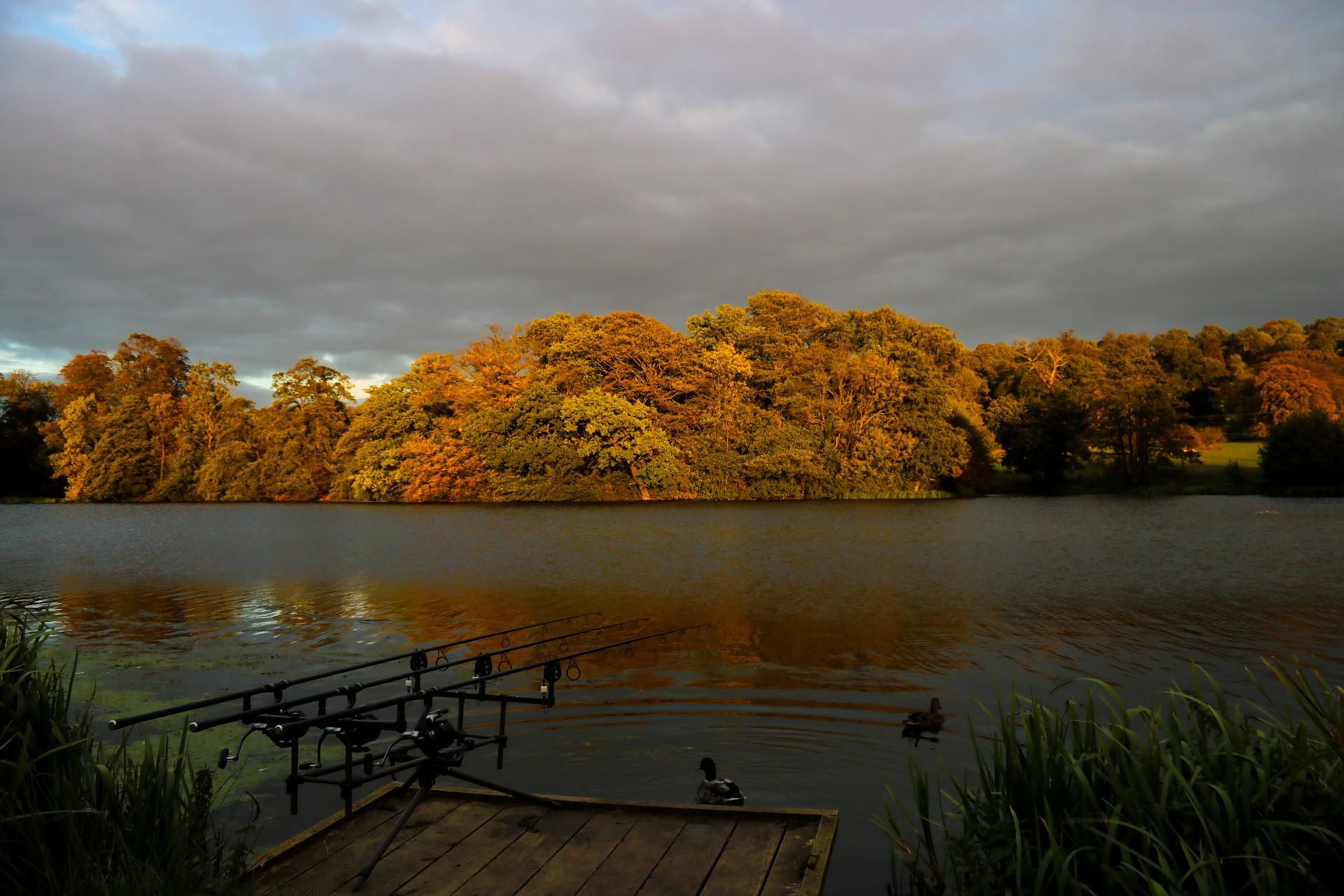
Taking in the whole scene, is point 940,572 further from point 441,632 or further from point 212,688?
point 212,688

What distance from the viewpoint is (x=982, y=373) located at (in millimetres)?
73312

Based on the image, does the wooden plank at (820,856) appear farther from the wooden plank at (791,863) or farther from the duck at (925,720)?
the duck at (925,720)

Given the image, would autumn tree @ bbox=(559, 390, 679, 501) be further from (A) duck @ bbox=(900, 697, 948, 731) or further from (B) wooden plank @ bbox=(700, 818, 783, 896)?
(B) wooden plank @ bbox=(700, 818, 783, 896)

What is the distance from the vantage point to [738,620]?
1377 cm

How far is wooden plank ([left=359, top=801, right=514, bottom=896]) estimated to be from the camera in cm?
429

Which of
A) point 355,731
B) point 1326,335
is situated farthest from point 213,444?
point 1326,335

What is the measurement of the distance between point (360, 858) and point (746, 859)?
222 cm

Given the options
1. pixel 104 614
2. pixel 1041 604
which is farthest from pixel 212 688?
pixel 1041 604

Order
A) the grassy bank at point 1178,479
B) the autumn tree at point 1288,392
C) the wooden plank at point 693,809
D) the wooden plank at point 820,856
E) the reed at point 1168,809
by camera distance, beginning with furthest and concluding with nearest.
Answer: the autumn tree at point 1288,392 → the grassy bank at point 1178,479 → the wooden plank at point 693,809 → the wooden plank at point 820,856 → the reed at point 1168,809

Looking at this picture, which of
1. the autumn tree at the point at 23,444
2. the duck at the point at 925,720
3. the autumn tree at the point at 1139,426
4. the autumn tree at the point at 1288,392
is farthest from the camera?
the autumn tree at the point at 23,444

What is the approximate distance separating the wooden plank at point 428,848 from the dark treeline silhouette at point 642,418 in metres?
43.6

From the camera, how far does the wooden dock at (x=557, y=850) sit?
429 cm

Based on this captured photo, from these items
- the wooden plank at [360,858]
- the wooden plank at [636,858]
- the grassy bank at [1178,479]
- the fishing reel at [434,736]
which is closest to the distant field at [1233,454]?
the grassy bank at [1178,479]

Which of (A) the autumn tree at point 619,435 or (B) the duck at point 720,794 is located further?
(A) the autumn tree at point 619,435
